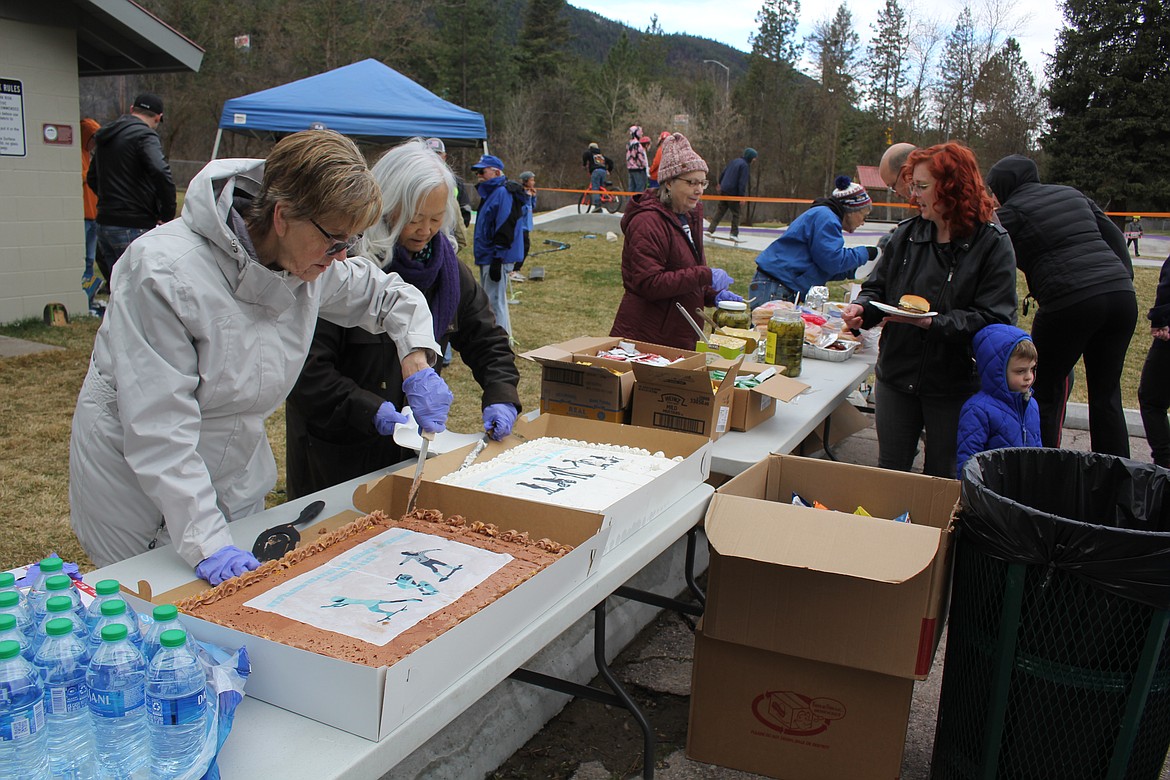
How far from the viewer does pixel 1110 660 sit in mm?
1878

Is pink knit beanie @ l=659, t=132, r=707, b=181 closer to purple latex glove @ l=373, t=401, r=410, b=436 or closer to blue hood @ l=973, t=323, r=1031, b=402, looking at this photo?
blue hood @ l=973, t=323, r=1031, b=402

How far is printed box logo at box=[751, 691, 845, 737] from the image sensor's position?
224 centimetres

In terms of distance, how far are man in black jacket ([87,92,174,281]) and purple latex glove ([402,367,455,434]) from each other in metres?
5.80

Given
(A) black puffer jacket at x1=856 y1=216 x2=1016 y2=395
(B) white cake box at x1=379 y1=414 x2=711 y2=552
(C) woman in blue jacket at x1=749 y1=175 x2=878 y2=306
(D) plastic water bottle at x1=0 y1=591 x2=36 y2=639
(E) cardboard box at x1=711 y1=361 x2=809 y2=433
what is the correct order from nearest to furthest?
1. (D) plastic water bottle at x1=0 y1=591 x2=36 y2=639
2. (B) white cake box at x1=379 y1=414 x2=711 y2=552
3. (E) cardboard box at x1=711 y1=361 x2=809 y2=433
4. (A) black puffer jacket at x1=856 y1=216 x2=1016 y2=395
5. (C) woman in blue jacket at x1=749 y1=175 x2=878 y2=306

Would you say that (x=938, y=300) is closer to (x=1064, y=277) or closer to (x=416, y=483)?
(x=1064, y=277)

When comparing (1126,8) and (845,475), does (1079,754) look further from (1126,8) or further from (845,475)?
(1126,8)

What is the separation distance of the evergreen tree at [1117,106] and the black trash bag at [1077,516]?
25.9 metres

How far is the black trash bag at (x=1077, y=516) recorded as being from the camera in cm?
179

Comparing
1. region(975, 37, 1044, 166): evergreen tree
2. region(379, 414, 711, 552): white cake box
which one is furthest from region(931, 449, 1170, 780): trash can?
region(975, 37, 1044, 166): evergreen tree

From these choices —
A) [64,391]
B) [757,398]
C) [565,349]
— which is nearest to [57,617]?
[565,349]

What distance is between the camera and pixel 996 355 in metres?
2.91

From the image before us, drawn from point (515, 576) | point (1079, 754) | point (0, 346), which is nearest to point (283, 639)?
point (515, 576)

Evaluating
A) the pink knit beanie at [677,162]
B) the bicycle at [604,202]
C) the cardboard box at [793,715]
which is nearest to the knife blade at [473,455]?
the cardboard box at [793,715]

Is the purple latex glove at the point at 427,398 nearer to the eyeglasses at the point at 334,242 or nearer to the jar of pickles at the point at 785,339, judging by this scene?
the eyeglasses at the point at 334,242
